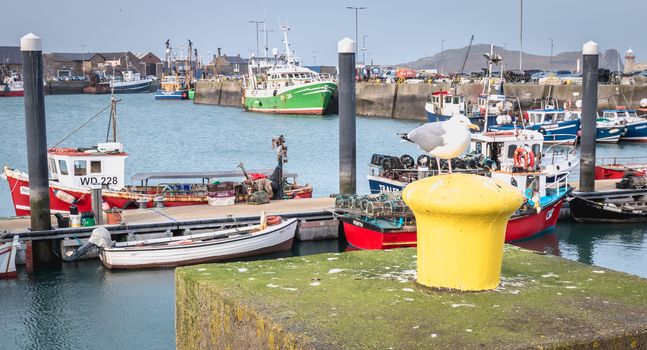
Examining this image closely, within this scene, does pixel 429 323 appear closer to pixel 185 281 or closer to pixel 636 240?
pixel 185 281

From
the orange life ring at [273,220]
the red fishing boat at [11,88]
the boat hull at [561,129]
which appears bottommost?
the orange life ring at [273,220]

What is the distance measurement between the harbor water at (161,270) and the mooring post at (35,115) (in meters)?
2.12

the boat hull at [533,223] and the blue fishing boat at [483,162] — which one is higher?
the blue fishing boat at [483,162]

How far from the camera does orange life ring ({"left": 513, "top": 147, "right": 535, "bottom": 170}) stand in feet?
76.3

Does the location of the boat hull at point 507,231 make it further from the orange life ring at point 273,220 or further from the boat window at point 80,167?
the boat window at point 80,167

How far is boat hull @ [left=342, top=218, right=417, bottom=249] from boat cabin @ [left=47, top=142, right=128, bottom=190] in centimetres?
706

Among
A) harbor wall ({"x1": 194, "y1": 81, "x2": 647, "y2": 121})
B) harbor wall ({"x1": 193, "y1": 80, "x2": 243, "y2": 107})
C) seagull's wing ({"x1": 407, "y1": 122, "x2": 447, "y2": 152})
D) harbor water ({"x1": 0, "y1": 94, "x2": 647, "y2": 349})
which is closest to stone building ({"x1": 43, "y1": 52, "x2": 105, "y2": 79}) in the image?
harbor wall ({"x1": 193, "y1": 80, "x2": 243, "y2": 107})

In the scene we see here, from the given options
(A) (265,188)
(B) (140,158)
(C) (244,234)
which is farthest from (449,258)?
(B) (140,158)

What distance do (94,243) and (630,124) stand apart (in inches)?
1718

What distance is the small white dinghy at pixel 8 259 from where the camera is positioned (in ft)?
62.0

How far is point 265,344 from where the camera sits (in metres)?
5.14

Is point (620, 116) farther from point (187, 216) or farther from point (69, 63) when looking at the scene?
point (69, 63)

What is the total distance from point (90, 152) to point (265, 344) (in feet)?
66.9

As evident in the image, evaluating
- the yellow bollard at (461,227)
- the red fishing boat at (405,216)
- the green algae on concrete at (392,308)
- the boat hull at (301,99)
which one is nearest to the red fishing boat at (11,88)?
the boat hull at (301,99)
